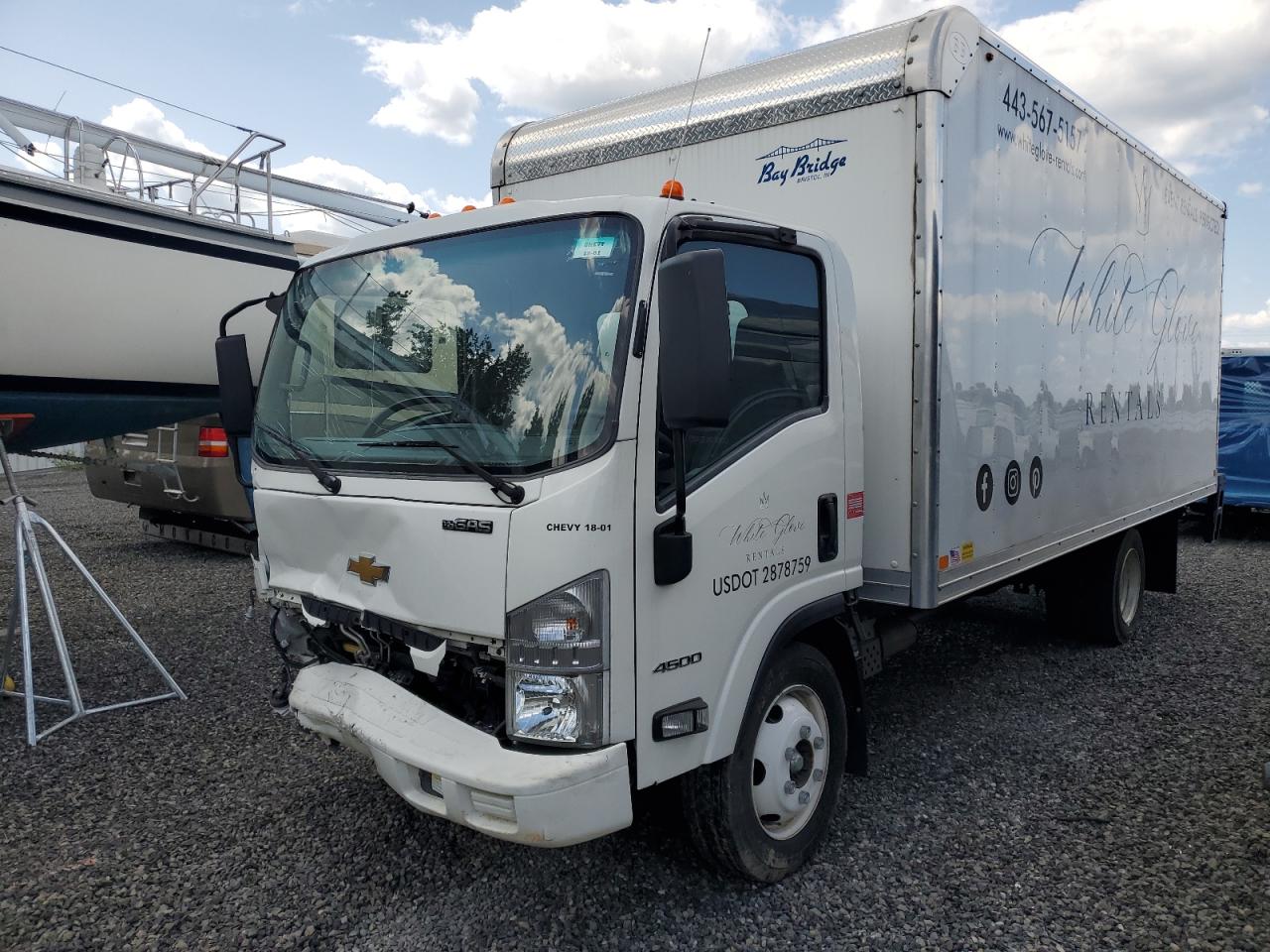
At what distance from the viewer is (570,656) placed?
2.50 metres

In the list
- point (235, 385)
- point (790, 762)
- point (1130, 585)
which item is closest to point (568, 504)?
point (790, 762)

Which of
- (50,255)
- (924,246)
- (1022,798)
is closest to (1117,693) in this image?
(1022,798)

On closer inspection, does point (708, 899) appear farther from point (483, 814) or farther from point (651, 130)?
point (651, 130)

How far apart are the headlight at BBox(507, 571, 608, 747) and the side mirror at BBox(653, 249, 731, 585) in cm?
51

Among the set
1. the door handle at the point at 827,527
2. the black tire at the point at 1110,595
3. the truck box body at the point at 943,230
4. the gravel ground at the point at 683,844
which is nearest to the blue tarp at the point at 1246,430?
the black tire at the point at 1110,595

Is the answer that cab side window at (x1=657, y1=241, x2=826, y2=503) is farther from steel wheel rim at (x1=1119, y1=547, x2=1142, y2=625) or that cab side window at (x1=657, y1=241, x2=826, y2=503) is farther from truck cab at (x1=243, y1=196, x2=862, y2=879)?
steel wheel rim at (x1=1119, y1=547, x2=1142, y2=625)

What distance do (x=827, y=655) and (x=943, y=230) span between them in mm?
1690

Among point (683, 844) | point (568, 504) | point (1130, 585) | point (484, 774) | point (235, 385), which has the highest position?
Answer: point (235, 385)

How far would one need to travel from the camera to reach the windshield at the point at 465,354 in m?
2.60

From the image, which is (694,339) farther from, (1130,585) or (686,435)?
(1130,585)

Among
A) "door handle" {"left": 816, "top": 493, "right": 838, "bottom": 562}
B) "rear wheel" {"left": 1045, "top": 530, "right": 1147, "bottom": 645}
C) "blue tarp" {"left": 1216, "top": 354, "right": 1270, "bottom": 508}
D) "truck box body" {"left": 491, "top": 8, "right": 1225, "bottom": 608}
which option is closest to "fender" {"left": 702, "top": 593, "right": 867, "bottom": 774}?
"door handle" {"left": 816, "top": 493, "right": 838, "bottom": 562}

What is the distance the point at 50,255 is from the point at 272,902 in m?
3.84

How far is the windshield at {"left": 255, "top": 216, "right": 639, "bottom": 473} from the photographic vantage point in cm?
260

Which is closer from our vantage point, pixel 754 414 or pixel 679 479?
pixel 679 479
